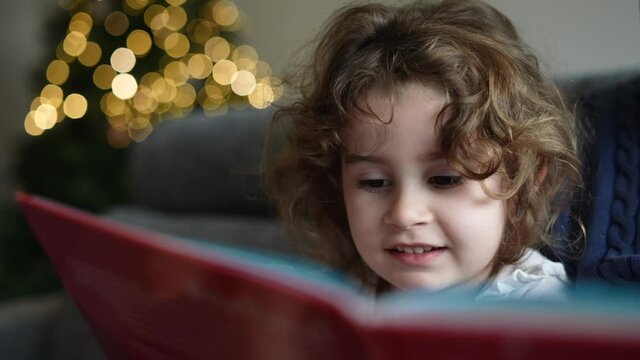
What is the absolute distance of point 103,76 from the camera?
2479mm

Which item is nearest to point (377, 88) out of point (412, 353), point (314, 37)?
point (314, 37)

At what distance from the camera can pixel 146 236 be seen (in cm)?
43

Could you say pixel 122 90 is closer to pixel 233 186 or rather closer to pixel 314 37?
pixel 233 186

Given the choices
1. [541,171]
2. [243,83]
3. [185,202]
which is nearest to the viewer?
[541,171]

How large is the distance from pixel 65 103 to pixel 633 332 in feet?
8.29

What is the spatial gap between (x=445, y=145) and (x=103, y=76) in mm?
2054

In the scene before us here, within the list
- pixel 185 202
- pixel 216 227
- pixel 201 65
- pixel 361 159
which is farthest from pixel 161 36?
pixel 361 159

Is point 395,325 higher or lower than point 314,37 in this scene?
lower

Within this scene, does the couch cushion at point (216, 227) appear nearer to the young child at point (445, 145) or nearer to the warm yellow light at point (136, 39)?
the young child at point (445, 145)

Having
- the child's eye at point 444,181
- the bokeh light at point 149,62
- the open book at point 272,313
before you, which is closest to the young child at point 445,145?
the child's eye at point 444,181

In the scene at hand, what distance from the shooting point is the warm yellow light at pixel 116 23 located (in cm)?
244

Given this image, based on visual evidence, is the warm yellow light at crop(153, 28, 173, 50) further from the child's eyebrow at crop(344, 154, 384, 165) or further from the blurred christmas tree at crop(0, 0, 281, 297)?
the child's eyebrow at crop(344, 154, 384, 165)

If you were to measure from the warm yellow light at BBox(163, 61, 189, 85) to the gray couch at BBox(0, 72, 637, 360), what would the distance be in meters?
0.90

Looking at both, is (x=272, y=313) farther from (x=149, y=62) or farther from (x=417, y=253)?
(x=149, y=62)
